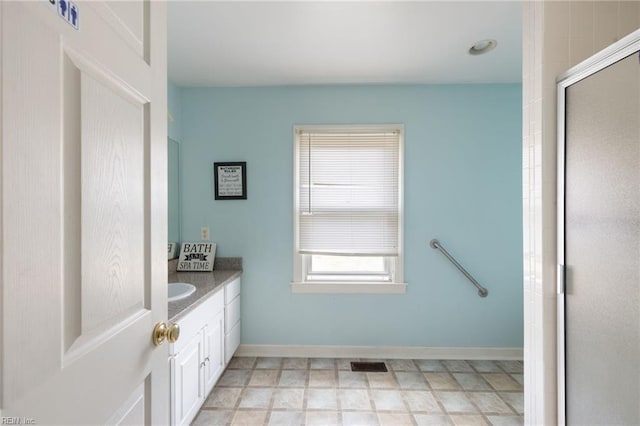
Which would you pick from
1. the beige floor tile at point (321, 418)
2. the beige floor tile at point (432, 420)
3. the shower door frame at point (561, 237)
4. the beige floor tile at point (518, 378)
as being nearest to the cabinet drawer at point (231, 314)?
the beige floor tile at point (321, 418)

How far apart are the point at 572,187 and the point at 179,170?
8.72 ft

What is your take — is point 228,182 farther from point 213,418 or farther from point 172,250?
point 213,418

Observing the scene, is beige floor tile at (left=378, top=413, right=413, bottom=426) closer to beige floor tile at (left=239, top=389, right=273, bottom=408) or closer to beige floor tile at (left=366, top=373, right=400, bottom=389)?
beige floor tile at (left=366, top=373, right=400, bottom=389)

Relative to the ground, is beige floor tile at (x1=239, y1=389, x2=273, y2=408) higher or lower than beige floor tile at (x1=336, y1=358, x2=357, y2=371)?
higher

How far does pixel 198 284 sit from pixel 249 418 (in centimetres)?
90

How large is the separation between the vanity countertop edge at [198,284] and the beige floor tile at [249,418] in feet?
2.53

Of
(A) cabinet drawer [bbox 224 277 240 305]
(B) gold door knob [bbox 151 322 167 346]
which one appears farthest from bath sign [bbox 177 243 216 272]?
(B) gold door knob [bbox 151 322 167 346]

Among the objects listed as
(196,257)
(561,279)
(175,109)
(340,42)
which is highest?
(340,42)

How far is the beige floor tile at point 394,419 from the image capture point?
5.92 feet

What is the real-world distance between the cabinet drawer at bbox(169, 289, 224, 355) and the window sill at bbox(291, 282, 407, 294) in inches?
28.3

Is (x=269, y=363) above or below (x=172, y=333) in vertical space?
below

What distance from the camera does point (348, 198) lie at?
103 inches

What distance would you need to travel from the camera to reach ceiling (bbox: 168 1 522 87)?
64.8 inches

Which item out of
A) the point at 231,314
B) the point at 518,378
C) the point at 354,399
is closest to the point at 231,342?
the point at 231,314
